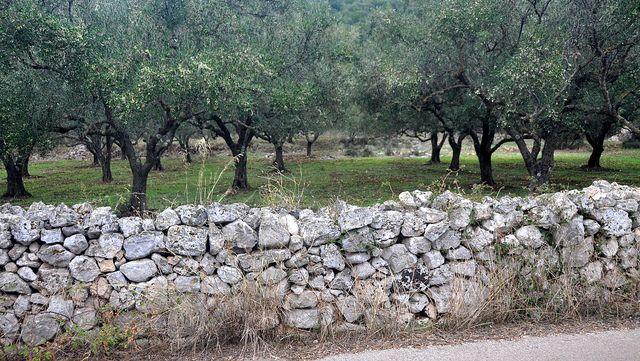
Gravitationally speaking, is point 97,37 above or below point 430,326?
above

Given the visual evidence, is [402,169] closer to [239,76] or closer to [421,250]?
[239,76]

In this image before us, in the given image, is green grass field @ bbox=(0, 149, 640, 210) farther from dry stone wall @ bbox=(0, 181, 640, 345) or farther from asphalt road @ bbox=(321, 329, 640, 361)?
asphalt road @ bbox=(321, 329, 640, 361)

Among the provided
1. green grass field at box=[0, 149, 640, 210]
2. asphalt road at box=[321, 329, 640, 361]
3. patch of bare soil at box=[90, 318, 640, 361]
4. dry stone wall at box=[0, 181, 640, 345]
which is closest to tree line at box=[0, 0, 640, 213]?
green grass field at box=[0, 149, 640, 210]

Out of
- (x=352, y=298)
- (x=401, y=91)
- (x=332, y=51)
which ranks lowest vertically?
(x=352, y=298)

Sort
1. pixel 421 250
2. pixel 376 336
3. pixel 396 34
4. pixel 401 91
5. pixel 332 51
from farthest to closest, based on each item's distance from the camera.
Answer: pixel 396 34 → pixel 332 51 → pixel 401 91 → pixel 421 250 → pixel 376 336

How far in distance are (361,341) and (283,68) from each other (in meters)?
15.4

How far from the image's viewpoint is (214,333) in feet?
16.4

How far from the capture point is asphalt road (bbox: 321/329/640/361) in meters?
4.75

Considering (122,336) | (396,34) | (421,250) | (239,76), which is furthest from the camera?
(396,34)

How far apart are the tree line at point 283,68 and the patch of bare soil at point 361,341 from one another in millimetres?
6216

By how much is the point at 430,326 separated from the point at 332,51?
15.9 meters

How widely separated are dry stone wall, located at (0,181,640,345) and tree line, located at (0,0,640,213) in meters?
5.63

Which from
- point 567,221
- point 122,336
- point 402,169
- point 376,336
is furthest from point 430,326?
point 402,169

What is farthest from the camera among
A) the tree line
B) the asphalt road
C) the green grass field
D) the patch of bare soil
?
the green grass field
